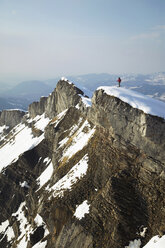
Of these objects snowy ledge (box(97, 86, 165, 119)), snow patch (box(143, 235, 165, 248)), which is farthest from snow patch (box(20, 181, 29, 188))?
snow patch (box(143, 235, 165, 248))

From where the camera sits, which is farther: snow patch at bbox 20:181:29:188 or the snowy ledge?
snow patch at bbox 20:181:29:188

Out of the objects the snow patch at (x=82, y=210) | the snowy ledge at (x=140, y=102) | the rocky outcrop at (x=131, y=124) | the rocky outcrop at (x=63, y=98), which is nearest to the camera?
the rocky outcrop at (x=131, y=124)

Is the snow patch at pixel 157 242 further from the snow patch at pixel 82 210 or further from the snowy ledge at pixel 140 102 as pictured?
the snowy ledge at pixel 140 102

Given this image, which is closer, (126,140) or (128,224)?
(128,224)

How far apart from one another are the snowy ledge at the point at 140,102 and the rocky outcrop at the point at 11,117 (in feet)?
393

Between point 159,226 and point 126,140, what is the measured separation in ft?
40.6

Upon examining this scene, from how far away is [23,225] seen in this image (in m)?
44.7

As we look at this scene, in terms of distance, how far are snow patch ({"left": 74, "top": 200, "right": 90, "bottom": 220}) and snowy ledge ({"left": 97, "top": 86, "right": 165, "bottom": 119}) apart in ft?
55.0

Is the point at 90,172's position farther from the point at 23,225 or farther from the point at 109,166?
the point at 23,225

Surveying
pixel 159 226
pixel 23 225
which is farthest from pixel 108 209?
pixel 23 225

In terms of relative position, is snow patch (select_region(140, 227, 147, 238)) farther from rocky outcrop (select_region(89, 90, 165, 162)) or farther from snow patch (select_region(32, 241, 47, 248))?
snow patch (select_region(32, 241, 47, 248))

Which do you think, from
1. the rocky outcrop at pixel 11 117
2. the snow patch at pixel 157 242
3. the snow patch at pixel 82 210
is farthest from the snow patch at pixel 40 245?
the rocky outcrop at pixel 11 117

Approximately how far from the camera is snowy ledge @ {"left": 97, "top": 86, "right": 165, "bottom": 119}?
25.2 m

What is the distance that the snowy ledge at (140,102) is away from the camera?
2525cm
